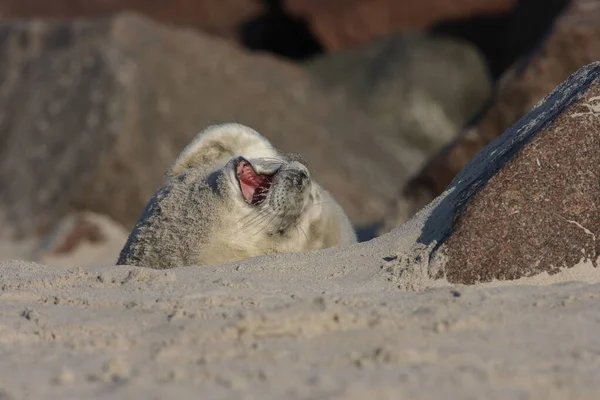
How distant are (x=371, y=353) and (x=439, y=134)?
42.6ft

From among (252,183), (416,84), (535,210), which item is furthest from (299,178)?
(416,84)

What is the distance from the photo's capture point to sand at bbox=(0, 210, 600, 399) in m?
3.05

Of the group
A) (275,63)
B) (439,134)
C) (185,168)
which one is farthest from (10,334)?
(439,134)

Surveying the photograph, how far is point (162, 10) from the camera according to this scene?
→ 19.0 meters

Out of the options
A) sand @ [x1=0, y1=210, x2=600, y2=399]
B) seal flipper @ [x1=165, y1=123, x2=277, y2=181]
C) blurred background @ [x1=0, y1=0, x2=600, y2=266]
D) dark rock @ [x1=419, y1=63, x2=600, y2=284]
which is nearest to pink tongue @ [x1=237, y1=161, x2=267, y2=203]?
seal flipper @ [x1=165, y1=123, x2=277, y2=181]

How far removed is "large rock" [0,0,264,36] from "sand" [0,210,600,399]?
14.3 metres

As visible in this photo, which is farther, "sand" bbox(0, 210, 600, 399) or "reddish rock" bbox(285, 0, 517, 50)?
"reddish rock" bbox(285, 0, 517, 50)

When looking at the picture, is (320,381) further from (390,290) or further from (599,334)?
(390,290)

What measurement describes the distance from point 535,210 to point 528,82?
5285 millimetres

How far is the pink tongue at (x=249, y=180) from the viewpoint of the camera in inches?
221

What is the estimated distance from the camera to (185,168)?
638 cm

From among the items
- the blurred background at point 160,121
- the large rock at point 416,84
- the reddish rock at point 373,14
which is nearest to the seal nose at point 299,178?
the blurred background at point 160,121

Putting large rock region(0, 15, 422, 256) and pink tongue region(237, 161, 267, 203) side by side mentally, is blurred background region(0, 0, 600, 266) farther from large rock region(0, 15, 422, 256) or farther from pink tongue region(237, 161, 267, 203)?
pink tongue region(237, 161, 267, 203)

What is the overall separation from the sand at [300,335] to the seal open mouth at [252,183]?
36.7 inches
